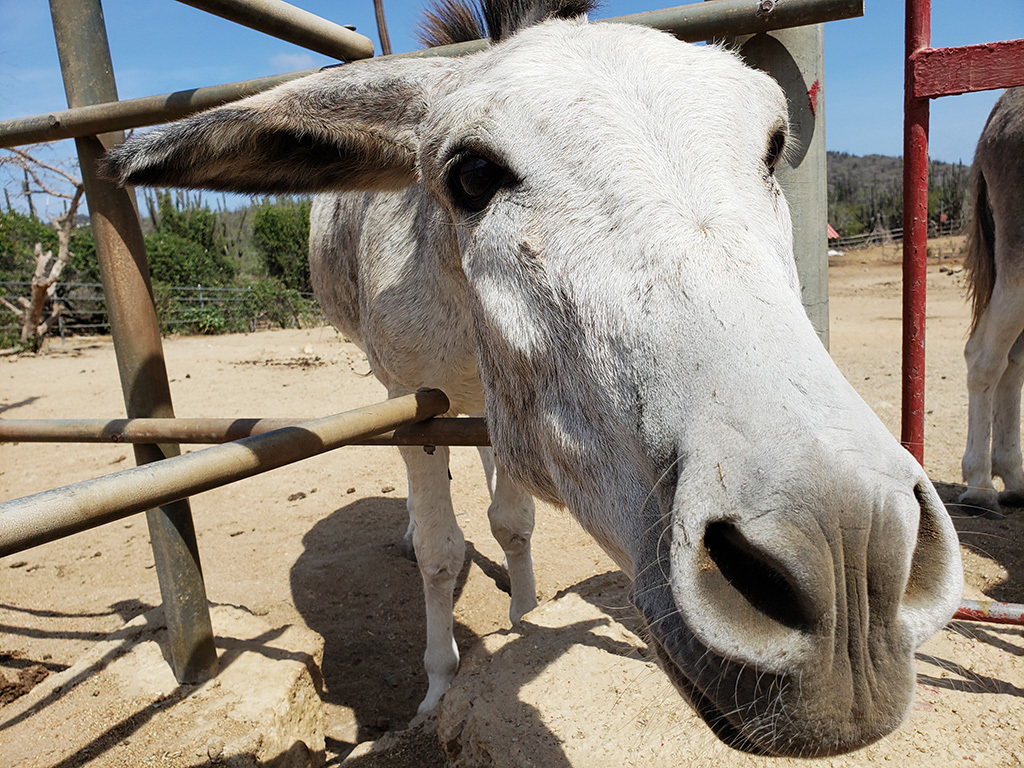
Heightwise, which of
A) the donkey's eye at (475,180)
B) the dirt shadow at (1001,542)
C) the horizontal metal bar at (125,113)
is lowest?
the dirt shadow at (1001,542)

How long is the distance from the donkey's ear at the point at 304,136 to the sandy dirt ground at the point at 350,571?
1.82m

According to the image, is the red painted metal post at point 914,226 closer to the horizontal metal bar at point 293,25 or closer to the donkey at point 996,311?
the horizontal metal bar at point 293,25

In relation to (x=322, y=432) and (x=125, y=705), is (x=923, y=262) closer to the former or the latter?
(x=322, y=432)

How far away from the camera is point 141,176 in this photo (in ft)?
6.03

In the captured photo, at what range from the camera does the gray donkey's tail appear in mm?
4695

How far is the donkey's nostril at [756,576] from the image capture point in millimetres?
885

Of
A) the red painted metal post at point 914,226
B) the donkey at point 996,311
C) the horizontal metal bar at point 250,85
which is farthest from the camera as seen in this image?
the donkey at point 996,311

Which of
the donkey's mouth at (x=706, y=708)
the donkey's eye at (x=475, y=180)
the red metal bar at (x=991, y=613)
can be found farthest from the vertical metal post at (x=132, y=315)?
the red metal bar at (x=991, y=613)

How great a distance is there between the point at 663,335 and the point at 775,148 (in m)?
0.85

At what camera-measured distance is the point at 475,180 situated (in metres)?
1.56

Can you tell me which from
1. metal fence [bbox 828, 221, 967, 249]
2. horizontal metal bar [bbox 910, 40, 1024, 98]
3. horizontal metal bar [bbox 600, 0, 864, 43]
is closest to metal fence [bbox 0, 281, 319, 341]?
horizontal metal bar [bbox 600, 0, 864, 43]

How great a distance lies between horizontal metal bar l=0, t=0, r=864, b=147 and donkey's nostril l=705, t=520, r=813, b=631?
1.68 m

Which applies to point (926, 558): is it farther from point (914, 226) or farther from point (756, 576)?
point (914, 226)

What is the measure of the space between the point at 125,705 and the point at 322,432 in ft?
6.54
